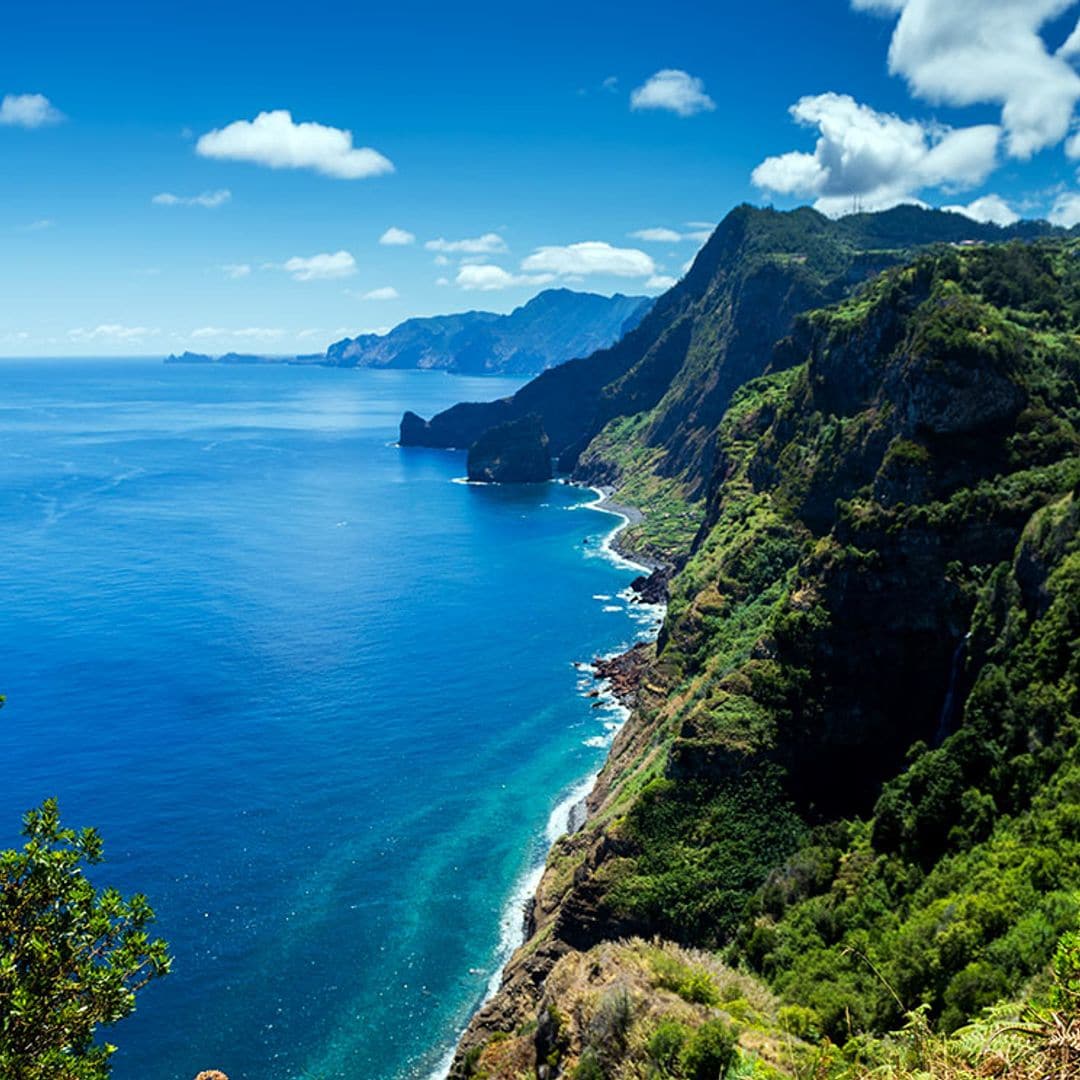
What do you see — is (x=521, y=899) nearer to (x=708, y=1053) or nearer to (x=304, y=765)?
(x=304, y=765)

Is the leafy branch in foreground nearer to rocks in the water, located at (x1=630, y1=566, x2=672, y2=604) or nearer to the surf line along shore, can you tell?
the surf line along shore

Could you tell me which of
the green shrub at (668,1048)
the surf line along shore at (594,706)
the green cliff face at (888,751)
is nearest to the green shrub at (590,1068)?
the green cliff face at (888,751)


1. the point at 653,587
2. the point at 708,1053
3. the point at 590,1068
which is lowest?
the point at 653,587

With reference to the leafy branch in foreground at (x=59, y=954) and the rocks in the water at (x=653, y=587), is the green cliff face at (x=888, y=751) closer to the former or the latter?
the leafy branch in foreground at (x=59, y=954)

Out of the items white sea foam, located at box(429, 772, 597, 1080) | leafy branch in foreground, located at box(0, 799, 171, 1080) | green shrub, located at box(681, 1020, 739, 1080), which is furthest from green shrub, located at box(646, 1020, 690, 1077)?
white sea foam, located at box(429, 772, 597, 1080)

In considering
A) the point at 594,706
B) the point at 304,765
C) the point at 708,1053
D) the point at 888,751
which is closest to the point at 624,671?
the point at 594,706

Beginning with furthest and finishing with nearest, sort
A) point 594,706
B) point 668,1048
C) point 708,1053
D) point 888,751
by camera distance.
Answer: point 594,706 → point 888,751 → point 668,1048 → point 708,1053

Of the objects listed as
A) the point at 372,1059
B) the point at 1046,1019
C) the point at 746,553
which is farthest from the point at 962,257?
the point at 1046,1019

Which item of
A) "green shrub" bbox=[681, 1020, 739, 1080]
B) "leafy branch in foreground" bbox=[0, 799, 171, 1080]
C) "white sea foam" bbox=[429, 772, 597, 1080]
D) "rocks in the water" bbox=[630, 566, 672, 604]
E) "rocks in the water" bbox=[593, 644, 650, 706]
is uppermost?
"leafy branch in foreground" bbox=[0, 799, 171, 1080]
